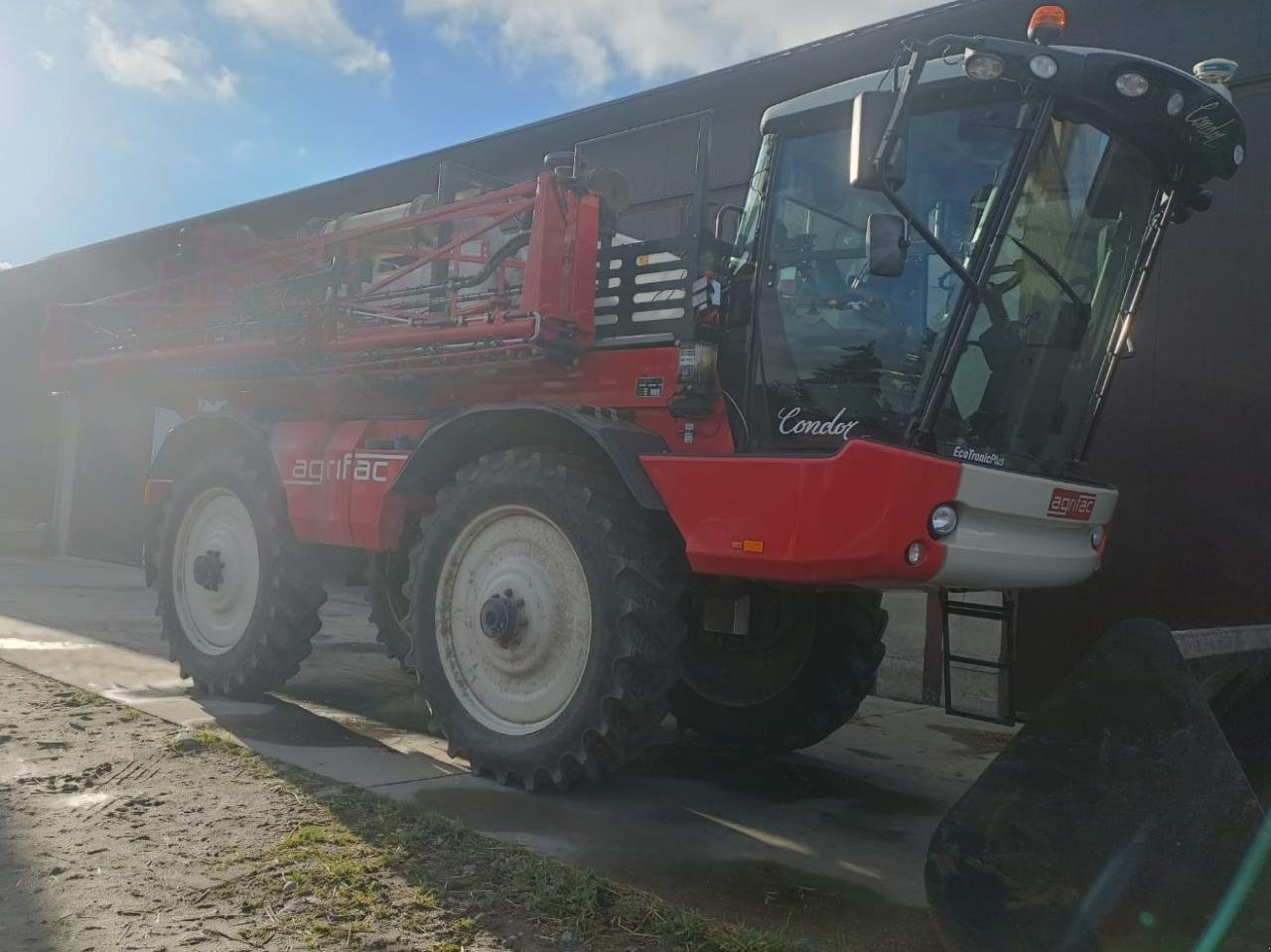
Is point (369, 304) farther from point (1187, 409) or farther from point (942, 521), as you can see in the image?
point (1187, 409)

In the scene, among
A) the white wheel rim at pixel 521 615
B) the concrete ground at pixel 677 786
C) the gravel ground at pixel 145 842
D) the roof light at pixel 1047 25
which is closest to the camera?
the gravel ground at pixel 145 842

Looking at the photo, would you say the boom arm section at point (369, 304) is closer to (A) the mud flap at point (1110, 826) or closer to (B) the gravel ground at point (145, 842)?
(B) the gravel ground at point (145, 842)

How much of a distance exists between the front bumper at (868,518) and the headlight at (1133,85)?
1.32 metres

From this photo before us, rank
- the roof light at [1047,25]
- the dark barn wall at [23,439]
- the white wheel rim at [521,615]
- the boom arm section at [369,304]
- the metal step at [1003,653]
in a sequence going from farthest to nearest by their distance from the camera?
1. the dark barn wall at [23,439]
2. the boom arm section at [369,304]
3. the metal step at [1003,653]
4. the white wheel rim at [521,615]
5. the roof light at [1047,25]

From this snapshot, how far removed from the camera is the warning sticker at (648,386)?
13.7 ft

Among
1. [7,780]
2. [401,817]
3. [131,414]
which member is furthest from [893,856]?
[131,414]

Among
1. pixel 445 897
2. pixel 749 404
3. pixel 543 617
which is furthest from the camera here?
pixel 543 617

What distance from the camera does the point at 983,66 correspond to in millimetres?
3408

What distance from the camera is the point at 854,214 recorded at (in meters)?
3.81

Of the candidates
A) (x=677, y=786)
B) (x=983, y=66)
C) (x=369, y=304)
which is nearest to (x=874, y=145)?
(x=983, y=66)

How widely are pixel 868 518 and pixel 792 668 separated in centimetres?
187

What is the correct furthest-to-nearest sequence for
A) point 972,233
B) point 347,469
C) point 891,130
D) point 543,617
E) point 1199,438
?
point 1199,438
point 347,469
point 543,617
point 972,233
point 891,130

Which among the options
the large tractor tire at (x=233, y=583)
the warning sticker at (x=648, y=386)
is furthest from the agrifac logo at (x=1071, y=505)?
the large tractor tire at (x=233, y=583)

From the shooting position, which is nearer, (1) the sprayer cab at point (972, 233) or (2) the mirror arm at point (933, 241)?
(2) the mirror arm at point (933, 241)
